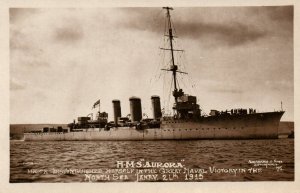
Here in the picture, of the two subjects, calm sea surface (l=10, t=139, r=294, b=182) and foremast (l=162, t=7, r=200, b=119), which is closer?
calm sea surface (l=10, t=139, r=294, b=182)

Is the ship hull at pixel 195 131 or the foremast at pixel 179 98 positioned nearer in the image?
the foremast at pixel 179 98

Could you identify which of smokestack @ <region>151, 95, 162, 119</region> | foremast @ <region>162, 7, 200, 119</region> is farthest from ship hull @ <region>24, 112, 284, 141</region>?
→ smokestack @ <region>151, 95, 162, 119</region>

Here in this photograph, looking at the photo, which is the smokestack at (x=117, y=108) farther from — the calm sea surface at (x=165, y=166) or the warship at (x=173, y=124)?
the calm sea surface at (x=165, y=166)

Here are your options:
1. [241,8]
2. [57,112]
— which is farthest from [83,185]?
[241,8]

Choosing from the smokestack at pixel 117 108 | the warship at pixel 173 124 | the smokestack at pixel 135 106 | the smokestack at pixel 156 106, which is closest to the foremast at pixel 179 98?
the warship at pixel 173 124

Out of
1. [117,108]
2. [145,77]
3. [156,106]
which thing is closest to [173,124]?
[156,106]

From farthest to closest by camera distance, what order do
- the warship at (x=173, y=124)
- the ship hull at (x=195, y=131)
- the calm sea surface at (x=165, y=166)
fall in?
the ship hull at (x=195, y=131) → the warship at (x=173, y=124) → the calm sea surface at (x=165, y=166)

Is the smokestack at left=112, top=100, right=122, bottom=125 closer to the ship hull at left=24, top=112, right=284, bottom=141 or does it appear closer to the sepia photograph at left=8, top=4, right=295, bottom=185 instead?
the sepia photograph at left=8, top=4, right=295, bottom=185
